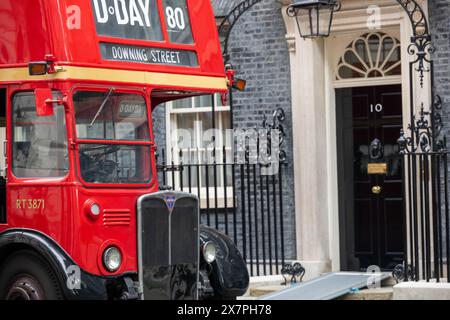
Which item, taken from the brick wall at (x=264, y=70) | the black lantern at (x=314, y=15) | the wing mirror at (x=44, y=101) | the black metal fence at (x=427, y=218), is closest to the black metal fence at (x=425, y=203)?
the black metal fence at (x=427, y=218)

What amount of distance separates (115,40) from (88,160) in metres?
1.16

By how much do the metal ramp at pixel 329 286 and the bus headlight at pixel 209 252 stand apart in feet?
5.66

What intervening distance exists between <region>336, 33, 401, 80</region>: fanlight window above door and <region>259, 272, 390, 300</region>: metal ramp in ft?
8.32

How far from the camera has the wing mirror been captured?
399 inches

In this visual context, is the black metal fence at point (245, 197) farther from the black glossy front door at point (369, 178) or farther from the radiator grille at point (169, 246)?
the radiator grille at point (169, 246)

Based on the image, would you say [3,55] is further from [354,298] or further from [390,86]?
[390,86]

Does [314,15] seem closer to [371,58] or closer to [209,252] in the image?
[371,58]

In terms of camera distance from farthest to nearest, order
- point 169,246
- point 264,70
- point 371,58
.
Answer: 1. point 264,70
2. point 371,58
3. point 169,246

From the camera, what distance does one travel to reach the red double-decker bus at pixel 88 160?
10273 mm

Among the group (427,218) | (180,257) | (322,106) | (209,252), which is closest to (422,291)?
(427,218)

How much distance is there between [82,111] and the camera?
1043 cm

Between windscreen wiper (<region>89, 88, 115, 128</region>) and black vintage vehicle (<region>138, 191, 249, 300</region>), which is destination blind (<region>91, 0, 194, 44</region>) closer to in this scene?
windscreen wiper (<region>89, 88, 115, 128</region>)

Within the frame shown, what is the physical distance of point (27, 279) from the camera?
34.1ft

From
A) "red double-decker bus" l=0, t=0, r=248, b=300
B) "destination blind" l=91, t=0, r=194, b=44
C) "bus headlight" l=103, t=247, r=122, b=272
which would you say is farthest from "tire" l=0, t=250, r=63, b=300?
"destination blind" l=91, t=0, r=194, b=44
